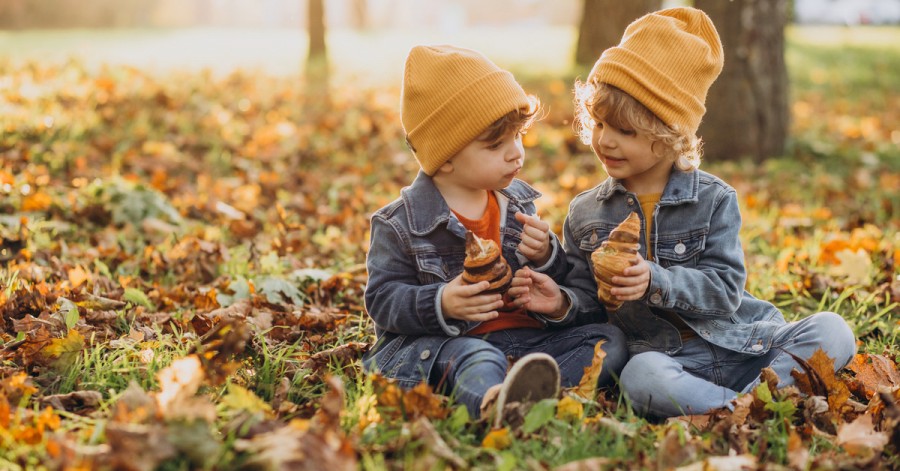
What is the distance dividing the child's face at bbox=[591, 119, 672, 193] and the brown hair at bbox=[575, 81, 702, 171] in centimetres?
3

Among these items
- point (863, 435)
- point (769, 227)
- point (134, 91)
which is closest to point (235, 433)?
point (863, 435)

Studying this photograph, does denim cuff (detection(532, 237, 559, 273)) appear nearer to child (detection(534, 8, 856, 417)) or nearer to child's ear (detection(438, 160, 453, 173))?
child (detection(534, 8, 856, 417))

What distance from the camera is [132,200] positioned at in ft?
15.3

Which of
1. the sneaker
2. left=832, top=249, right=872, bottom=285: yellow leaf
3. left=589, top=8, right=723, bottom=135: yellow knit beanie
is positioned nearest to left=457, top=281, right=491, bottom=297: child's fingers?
the sneaker

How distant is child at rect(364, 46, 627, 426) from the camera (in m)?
2.69

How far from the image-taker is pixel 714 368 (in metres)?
2.87

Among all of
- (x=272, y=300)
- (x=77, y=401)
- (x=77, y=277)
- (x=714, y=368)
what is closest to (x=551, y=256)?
(x=714, y=368)

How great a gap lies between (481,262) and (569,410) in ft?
1.74

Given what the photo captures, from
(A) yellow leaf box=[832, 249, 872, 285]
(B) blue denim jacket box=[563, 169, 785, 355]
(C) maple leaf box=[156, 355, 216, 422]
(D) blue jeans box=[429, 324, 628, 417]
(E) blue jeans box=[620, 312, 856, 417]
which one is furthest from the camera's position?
(A) yellow leaf box=[832, 249, 872, 285]

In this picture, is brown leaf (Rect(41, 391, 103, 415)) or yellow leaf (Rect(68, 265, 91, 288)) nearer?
brown leaf (Rect(41, 391, 103, 415))

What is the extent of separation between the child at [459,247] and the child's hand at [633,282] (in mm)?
313

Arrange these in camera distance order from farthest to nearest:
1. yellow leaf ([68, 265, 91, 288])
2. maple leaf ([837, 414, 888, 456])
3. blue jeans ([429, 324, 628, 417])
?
yellow leaf ([68, 265, 91, 288])
blue jeans ([429, 324, 628, 417])
maple leaf ([837, 414, 888, 456])

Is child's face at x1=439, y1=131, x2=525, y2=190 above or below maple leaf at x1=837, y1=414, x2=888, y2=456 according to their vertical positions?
above

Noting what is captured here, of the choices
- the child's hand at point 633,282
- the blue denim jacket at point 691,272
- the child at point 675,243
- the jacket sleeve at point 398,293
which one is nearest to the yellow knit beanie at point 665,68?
the child at point 675,243
